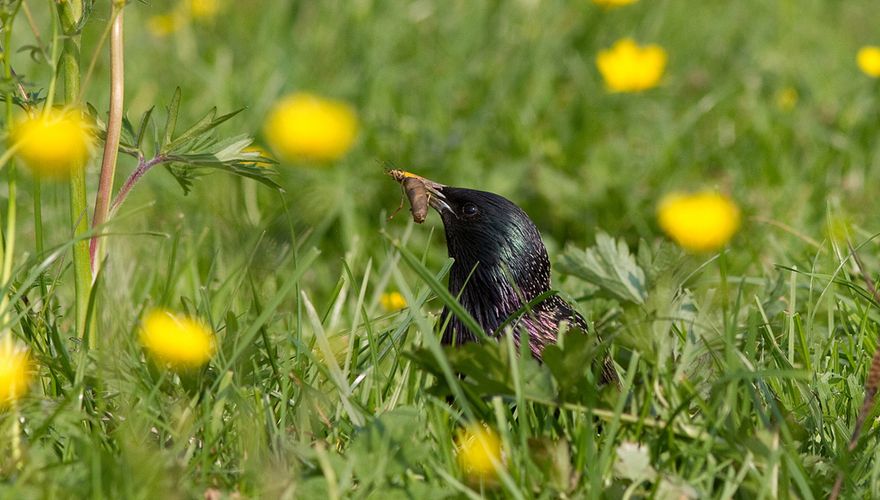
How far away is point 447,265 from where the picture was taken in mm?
2783

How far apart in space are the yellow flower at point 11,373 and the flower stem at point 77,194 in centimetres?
16

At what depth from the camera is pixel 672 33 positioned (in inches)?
256

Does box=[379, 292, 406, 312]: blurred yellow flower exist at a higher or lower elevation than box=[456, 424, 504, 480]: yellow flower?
lower

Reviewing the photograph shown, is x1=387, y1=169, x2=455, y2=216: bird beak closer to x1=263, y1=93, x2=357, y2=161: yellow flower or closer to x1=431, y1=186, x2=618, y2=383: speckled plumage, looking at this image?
x1=431, y1=186, x2=618, y2=383: speckled plumage

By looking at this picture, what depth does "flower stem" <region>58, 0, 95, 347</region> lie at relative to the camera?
256cm

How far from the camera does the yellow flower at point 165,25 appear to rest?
19.9ft

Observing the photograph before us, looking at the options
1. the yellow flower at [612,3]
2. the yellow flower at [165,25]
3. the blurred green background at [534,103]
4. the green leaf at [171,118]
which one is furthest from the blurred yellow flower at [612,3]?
the green leaf at [171,118]

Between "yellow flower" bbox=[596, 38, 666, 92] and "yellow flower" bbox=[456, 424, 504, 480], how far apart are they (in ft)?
10.9

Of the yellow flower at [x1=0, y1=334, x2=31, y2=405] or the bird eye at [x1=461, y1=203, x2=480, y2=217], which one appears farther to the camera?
the bird eye at [x1=461, y1=203, x2=480, y2=217]

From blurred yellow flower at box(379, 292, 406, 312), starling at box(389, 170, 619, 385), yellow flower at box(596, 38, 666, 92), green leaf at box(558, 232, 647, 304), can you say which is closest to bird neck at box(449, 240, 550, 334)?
starling at box(389, 170, 619, 385)

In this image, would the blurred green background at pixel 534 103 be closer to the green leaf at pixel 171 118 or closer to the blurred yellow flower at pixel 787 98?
the blurred yellow flower at pixel 787 98

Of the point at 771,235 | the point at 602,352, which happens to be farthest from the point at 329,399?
the point at 771,235

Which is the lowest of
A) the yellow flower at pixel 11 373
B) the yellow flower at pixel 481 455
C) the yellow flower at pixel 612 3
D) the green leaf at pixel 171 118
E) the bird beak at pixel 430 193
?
the yellow flower at pixel 481 455

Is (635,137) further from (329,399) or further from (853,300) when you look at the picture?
(329,399)
